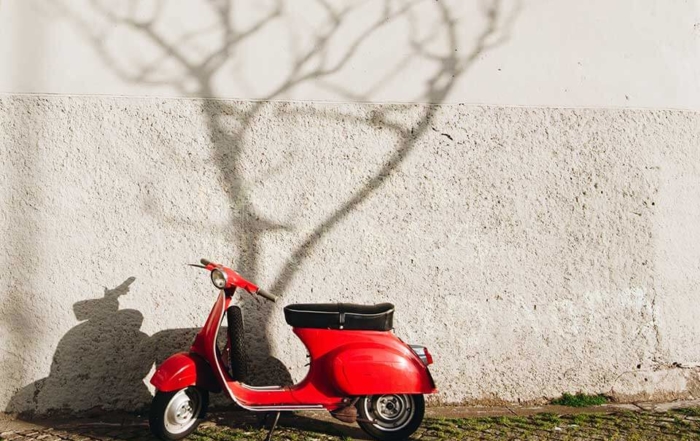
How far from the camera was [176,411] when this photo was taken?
4.00 metres

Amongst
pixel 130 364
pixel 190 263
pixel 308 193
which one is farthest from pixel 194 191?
pixel 130 364

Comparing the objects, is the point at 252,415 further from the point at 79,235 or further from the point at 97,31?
the point at 97,31

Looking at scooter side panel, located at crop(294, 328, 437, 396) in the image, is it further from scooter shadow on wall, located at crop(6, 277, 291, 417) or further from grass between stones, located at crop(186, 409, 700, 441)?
scooter shadow on wall, located at crop(6, 277, 291, 417)

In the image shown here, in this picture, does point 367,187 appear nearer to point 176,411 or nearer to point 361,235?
point 361,235

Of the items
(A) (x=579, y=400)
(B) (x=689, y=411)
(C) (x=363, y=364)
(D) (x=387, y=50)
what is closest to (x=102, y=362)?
(C) (x=363, y=364)

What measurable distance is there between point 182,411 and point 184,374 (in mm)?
283

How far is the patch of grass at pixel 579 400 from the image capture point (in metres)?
4.77

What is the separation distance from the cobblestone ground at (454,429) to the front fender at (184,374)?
0.38 meters

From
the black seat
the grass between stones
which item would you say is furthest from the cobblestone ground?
the black seat

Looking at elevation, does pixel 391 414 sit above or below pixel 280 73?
below

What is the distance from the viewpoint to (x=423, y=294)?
471 centimetres

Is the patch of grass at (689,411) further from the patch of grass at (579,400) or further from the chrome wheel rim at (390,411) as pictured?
the chrome wheel rim at (390,411)

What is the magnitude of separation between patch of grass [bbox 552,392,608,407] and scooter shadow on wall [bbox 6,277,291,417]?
2.63 meters

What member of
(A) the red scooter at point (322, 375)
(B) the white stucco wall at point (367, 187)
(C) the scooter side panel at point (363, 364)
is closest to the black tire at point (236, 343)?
(A) the red scooter at point (322, 375)
